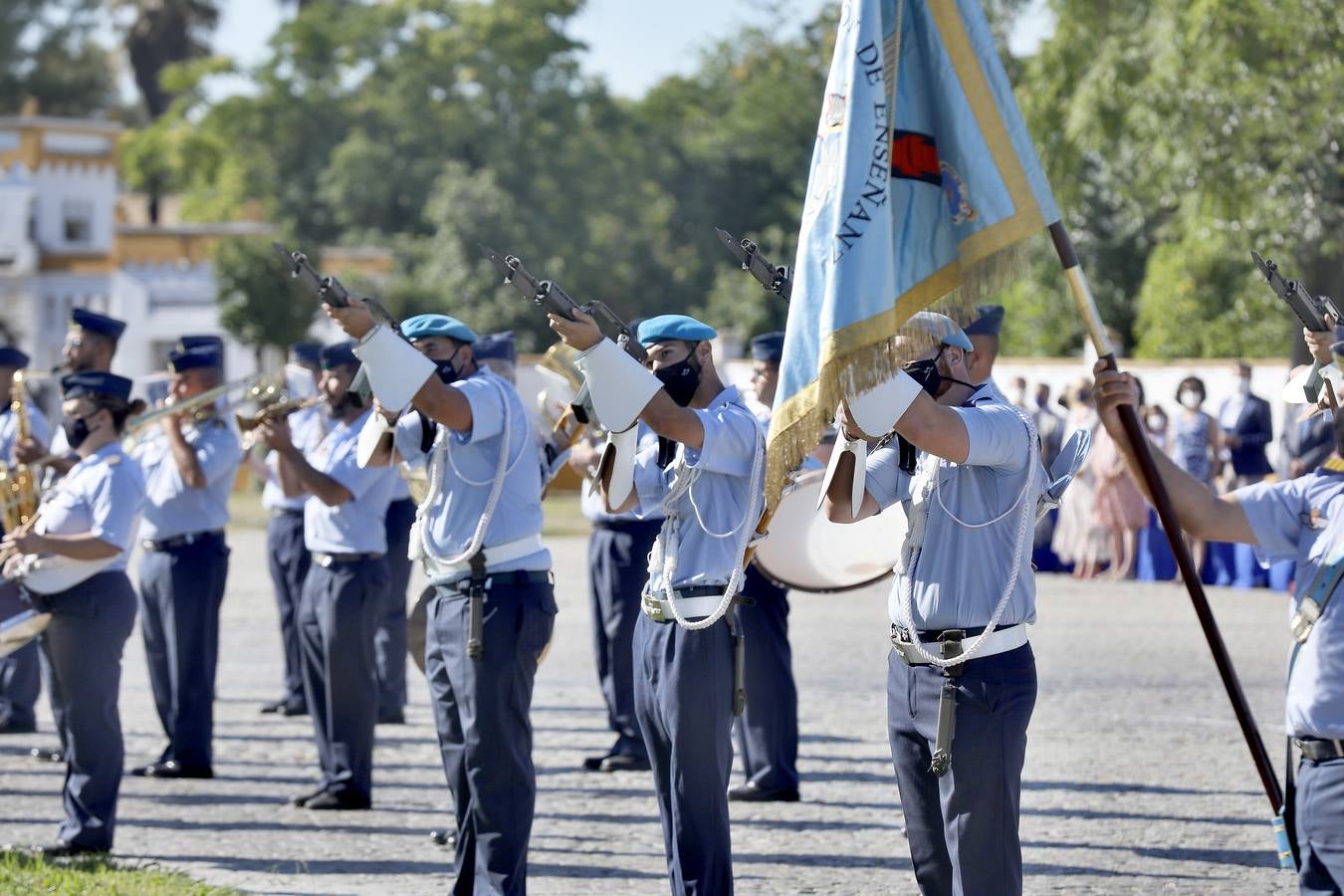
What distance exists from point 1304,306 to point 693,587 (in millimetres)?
2203

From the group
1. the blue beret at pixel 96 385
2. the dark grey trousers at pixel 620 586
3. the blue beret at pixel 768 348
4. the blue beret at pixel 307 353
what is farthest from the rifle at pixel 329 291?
the blue beret at pixel 307 353

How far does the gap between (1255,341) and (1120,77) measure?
33.6 ft

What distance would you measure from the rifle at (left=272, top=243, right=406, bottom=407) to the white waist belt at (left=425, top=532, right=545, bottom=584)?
675 millimetres

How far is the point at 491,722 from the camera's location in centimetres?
700

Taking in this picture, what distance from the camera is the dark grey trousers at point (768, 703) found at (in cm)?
930

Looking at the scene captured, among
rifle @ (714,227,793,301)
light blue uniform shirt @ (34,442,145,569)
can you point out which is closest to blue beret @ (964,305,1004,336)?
rifle @ (714,227,793,301)

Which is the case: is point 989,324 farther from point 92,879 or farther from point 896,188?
point 92,879

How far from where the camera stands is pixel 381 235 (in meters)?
46.2

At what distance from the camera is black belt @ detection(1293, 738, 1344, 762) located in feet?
16.4

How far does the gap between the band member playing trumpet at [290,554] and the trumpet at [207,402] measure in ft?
0.90

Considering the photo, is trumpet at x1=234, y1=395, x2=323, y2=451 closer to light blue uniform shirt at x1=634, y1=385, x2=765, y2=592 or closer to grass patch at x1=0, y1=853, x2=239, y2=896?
grass patch at x1=0, y1=853, x2=239, y2=896

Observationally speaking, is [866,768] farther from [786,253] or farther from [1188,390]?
[786,253]

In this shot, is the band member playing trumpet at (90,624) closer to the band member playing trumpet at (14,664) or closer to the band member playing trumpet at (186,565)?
the band member playing trumpet at (186,565)

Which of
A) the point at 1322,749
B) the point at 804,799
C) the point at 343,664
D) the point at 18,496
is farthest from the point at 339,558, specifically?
the point at 1322,749
